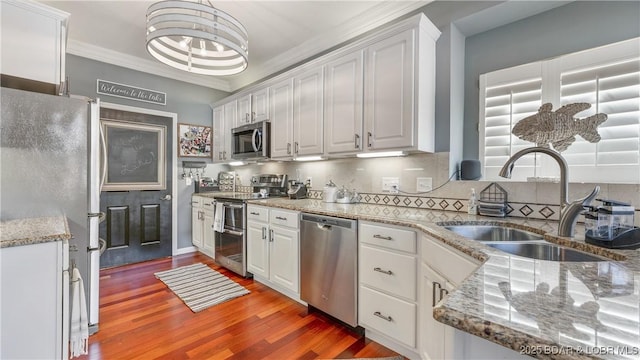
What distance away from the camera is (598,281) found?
691mm

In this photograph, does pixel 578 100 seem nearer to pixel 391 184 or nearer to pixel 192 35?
pixel 391 184

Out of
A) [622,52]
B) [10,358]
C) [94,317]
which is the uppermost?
[622,52]

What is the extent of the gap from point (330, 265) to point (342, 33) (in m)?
2.40

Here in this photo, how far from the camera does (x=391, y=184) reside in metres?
2.55

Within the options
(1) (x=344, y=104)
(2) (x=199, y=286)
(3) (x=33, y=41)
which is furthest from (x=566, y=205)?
(3) (x=33, y=41)

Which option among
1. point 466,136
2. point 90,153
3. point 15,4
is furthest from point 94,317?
point 466,136

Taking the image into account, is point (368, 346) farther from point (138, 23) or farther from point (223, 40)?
point (138, 23)

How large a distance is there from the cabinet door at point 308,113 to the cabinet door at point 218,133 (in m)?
1.76

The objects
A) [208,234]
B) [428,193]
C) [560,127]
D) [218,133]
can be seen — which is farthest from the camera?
[218,133]

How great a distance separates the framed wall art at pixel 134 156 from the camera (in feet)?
11.6

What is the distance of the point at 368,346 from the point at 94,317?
2.05 metres

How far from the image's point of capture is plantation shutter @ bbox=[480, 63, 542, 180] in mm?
1977

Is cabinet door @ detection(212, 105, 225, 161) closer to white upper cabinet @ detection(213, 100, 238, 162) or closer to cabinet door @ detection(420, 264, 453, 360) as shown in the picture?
white upper cabinet @ detection(213, 100, 238, 162)

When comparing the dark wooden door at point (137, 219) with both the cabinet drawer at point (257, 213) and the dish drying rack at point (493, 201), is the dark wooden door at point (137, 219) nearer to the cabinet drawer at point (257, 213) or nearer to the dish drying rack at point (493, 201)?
the cabinet drawer at point (257, 213)
